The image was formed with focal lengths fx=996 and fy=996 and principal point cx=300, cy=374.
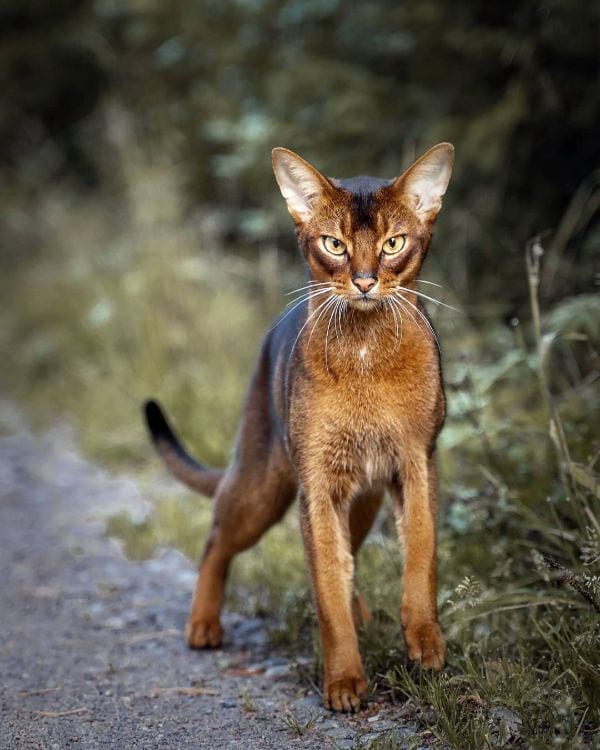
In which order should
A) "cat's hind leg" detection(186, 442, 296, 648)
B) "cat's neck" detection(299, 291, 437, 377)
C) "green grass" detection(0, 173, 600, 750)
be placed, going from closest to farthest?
"green grass" detection(0, 173, 600, 750) → "cat's neck" detection(299, 291, 437, 377) → "cat's hind leg" detection(186, 442, 296, 648)

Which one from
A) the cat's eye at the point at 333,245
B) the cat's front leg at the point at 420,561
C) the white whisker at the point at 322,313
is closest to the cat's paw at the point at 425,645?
the cat's front leg at the point at 420,561

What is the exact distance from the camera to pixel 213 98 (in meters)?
9.31

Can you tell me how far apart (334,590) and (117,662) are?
1035 mm

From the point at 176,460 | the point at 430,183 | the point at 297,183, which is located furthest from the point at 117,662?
the point at 430,183

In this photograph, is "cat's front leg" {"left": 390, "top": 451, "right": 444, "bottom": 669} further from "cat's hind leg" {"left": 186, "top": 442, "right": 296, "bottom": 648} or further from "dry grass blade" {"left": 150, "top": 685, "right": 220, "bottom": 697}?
"dry grass blade" {"left": 150, "top": 685, "right": 220, "bottom": 697}

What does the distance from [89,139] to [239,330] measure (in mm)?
5410

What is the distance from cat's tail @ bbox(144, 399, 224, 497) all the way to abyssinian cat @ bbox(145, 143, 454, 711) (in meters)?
1.00

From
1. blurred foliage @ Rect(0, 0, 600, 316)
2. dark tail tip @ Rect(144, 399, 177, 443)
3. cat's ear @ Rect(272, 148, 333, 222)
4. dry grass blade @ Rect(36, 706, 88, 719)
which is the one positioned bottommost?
dry grass blade @ Rect(36, 706, 88, 719)

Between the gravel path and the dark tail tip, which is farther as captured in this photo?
the dark tail tip

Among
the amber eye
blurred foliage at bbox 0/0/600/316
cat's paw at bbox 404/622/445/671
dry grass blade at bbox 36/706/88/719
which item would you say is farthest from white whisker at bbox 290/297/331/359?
blurred foliage at bbox 0/0/600/316

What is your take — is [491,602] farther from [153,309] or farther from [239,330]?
[153,309]

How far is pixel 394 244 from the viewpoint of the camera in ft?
9.58

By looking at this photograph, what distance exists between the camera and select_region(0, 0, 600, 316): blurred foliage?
5.19 metres

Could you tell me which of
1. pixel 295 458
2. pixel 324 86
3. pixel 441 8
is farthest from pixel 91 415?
pixel 295 458
